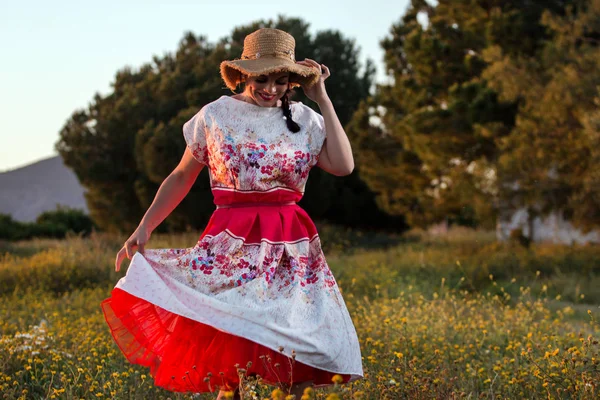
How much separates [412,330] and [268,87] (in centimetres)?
309

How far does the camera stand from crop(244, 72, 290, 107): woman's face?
3338 mm

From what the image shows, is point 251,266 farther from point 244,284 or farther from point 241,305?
point 241,305

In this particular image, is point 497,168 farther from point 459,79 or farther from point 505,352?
point 505,352

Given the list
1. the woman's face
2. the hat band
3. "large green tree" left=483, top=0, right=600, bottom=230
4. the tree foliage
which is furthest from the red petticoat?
"large green tree" left=483, top=0, right=600, bottom=230

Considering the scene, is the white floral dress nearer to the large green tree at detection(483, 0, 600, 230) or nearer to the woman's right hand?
the woman's right hand

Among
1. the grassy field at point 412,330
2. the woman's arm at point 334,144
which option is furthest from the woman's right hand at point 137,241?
the woman's arm at point 334,144

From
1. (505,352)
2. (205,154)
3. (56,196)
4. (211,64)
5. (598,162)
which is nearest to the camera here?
(205,154)

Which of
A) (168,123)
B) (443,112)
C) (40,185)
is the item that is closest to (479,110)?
(443,112)

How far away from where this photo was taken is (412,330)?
5820 mm

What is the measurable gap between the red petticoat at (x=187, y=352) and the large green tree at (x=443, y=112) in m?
11.3

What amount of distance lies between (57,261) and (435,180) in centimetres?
1061

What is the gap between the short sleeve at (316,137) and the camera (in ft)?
11.1

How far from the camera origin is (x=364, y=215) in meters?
22.0

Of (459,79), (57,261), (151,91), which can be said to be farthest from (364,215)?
(57,261)
